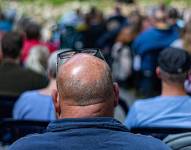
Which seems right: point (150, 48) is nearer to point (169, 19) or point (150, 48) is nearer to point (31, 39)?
point (169, 19)

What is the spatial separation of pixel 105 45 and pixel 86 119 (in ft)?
39.0

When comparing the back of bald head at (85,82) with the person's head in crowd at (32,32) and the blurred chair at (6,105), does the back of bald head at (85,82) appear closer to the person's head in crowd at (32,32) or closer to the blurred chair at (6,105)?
the blurred chair at (6,105)

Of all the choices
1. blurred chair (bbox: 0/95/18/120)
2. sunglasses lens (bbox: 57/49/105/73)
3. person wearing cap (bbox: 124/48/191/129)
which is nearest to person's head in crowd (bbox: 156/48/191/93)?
person wearing cap (bbox: 124/48/191/129)

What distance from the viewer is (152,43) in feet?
39.1

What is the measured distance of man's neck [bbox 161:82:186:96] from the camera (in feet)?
18.1

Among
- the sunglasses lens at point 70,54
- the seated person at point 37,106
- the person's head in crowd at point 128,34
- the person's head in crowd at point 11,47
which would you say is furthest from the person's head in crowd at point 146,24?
the sunglasses lens at point 70,54

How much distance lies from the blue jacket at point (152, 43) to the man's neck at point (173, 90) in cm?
616

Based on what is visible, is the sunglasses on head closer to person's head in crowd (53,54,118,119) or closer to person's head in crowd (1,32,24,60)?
person's head in crowd (53,54,118,119)

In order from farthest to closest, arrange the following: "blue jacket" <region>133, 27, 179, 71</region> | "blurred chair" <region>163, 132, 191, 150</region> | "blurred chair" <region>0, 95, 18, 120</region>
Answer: "blue jacket" <region>133, 27, 179, 71</region> < "blurred chair" <region>0, 95, 18, 120</region> < "blurred chair" <region>163, 132, 191, 150</region>

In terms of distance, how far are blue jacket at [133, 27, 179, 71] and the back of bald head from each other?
8443mm

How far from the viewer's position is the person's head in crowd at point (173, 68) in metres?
5.60

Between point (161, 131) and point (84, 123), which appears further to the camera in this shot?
point (161, 131)

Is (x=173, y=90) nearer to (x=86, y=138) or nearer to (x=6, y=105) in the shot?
(x=6, y=105)

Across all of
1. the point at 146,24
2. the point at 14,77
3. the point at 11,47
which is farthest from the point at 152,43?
the point at 14,77
